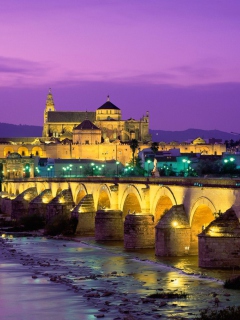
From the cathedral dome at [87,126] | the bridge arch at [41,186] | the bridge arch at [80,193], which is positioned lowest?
the bridge arch at [80,193]

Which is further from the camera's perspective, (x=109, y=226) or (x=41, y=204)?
(x=41, y=204)

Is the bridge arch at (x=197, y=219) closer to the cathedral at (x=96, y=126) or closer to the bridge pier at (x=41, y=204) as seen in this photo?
the bridge pier at (x=41, y=204)

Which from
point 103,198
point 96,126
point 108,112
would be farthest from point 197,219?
point 108,112

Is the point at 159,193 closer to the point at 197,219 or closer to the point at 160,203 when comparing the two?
the point at 160,203

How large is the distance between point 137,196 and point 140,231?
4.75m

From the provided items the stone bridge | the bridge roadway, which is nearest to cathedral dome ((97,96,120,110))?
the stone bridge

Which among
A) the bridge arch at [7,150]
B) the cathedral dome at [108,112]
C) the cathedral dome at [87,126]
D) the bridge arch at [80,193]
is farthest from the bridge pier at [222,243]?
the cathedral dome at [108,112]

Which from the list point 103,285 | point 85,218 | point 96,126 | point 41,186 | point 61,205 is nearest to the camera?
point 103,285

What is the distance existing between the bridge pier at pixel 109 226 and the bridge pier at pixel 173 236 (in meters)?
10.00

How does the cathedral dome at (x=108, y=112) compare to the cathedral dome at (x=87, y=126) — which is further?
the cathedral dome at (x=108, y=112)

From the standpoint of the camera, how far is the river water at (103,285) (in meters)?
24.7

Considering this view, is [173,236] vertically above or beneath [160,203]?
beneath

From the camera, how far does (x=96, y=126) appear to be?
164m

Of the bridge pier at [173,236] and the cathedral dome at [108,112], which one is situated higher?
the cathedral dome at [108,112]
